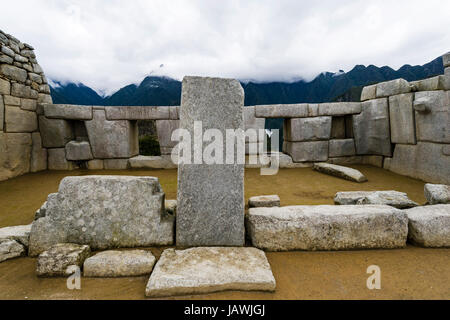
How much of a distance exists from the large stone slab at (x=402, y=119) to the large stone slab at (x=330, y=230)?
3.81 meters

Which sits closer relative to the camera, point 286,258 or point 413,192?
point 286,258

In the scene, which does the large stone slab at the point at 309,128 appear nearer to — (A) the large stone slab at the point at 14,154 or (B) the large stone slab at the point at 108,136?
(B) the large stone slab at the point at 108,136

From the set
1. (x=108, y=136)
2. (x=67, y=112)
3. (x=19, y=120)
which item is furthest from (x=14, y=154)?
(x=108, y=136)

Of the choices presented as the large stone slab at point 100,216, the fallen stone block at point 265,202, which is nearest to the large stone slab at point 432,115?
the fallen stone block at point 265,202

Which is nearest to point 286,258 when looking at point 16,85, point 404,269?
point 404,269

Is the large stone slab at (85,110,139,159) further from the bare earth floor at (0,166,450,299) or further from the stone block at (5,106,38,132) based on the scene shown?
the bare earth floor at (0,166,450,299)

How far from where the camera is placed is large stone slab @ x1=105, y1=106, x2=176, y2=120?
6.00 m

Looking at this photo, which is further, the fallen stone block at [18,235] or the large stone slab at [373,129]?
the large stone slab at [373,129]

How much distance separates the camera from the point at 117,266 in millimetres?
1729

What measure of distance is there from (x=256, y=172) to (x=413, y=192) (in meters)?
3.20

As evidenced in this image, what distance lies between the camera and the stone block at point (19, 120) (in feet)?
16.3

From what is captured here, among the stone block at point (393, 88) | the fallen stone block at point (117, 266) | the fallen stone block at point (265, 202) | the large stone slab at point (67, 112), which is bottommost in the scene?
the fallen stone block at point (117, 266)

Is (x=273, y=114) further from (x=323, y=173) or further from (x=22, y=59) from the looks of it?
(x=22, y=59)

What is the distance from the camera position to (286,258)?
6.42 ft
